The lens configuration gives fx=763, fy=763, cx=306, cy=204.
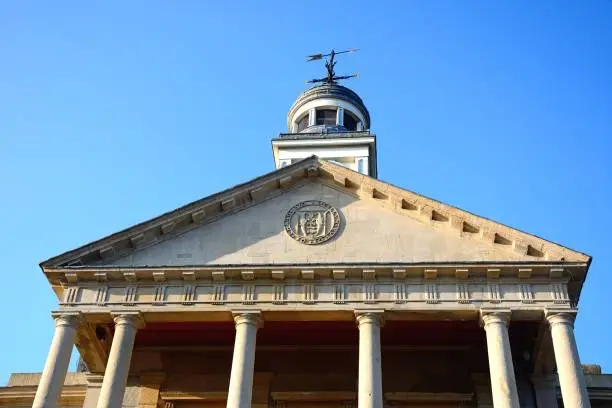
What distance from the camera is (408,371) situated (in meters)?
25.5

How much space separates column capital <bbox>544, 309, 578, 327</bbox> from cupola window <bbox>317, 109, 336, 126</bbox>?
2344 cm

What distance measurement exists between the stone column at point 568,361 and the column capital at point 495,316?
3.72ft

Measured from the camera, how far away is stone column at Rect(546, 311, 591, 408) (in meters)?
19.8

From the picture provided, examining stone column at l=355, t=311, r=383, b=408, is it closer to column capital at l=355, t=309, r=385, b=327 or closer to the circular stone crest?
column capital at l=355, t=309, r=385, b=327

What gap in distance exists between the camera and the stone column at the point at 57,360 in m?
20.7

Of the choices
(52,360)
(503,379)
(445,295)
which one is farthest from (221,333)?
(503,379)

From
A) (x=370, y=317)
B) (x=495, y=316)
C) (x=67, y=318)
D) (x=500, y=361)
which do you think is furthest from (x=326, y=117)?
(x=500, y=361)

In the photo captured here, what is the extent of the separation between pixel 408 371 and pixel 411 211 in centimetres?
549

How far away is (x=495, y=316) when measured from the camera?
71.2ft

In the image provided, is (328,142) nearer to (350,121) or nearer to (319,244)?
(350,121)

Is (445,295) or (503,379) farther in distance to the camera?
(445,295)

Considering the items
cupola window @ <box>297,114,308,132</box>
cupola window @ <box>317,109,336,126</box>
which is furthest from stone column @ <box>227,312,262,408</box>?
cupola window @ <box>297,114,308,132</box>

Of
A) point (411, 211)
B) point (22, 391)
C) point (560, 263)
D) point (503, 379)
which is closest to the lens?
point (503, 379)

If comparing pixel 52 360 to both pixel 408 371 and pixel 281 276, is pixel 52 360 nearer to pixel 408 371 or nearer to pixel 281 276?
pixel 281 276
